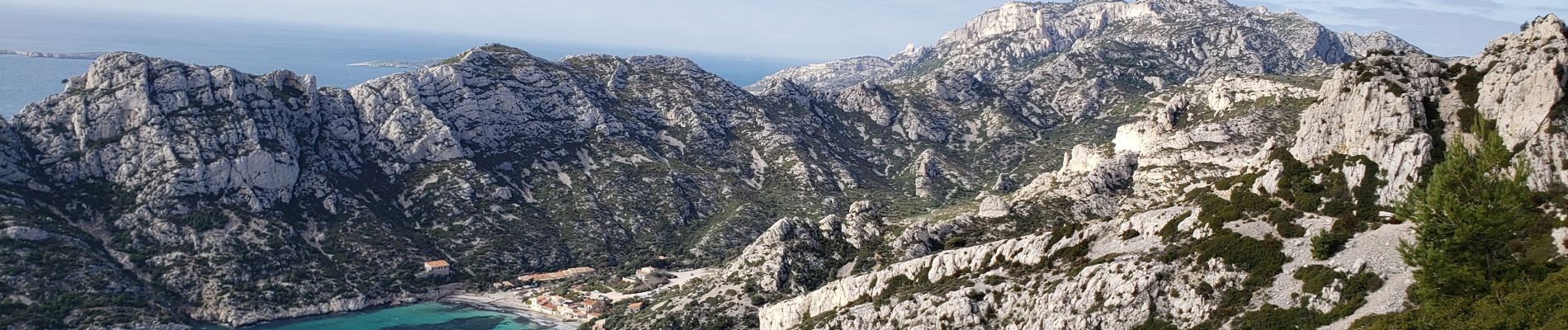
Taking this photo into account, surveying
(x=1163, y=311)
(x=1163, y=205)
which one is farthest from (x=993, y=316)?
(x=1163, y=205)

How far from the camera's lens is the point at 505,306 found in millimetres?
148750

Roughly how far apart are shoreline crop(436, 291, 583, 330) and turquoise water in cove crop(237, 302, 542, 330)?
1.44 m

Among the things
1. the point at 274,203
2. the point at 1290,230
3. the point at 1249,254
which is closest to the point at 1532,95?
the point at 1290,230

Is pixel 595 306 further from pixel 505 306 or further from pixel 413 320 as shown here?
pixel 413 320

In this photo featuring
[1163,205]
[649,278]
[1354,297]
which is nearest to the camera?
[1354,297]

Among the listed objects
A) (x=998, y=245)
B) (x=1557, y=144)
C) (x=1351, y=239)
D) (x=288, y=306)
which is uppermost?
(x=1557, y=144)

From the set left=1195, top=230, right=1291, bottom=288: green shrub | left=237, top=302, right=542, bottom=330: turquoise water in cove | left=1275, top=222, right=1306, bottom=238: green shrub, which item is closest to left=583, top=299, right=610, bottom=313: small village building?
left=237, top=302, right=542, bottom=330: turquoise water in cove

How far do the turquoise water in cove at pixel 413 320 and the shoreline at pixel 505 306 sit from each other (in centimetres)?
144

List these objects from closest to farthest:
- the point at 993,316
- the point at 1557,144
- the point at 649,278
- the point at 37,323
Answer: the point at 1557,144 → the point at 993,316 → the point at 37,323 → the point at 649,278

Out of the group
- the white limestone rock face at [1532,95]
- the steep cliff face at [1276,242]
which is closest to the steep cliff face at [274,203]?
the steep cliff face at [1276,242]

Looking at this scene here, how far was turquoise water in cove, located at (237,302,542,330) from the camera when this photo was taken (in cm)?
13725

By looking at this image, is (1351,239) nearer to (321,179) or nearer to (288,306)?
(288,306)

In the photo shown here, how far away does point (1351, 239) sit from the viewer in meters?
65.4

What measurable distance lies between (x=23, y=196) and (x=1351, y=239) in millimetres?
173607
